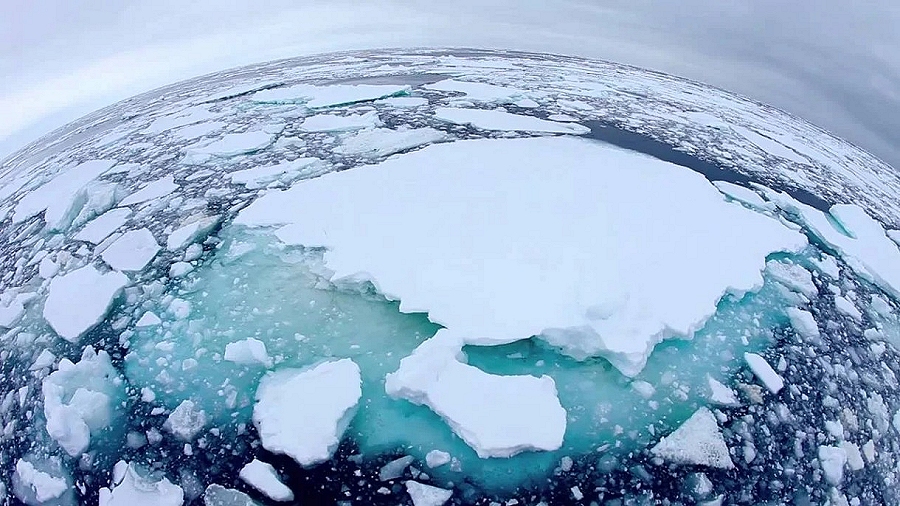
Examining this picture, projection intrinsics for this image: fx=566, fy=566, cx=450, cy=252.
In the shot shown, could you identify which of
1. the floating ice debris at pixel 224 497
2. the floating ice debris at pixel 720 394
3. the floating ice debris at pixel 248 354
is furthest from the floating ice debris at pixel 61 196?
the floating ice debris at pixel 720 394

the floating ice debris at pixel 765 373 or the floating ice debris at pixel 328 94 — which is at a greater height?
the floating ice debris at pixel 328 94

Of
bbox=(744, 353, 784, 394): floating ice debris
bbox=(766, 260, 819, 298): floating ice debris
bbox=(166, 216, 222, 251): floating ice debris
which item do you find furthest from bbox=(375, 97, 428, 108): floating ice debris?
bbox=(744, 353, 784, 394): floating ice debris

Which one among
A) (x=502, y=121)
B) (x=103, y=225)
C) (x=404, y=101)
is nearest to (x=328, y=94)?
(x=404, y=101)

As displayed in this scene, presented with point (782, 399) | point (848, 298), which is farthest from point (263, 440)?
point (848, 298)

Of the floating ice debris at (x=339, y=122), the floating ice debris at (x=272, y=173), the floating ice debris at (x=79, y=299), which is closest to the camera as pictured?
the floating ice debris at (x=79, y=299)

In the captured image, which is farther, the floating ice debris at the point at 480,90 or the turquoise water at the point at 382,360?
the floating ice debris at the point at 480,90

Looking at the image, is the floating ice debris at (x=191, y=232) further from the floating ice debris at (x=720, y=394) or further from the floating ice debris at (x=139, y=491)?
the floating ice debris at (x=720, y=394)

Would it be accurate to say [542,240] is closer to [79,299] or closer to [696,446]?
[696,446]
